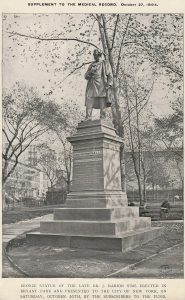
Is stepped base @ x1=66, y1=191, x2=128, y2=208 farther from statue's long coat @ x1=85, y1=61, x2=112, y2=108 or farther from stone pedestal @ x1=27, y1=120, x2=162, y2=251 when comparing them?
statue's long coat @ x1=85, y1=61, x2=112, y2=108

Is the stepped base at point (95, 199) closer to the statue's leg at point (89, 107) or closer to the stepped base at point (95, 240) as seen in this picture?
the stepped base at point (95, 240)

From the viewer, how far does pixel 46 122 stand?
73.9ft

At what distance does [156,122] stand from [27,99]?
23.6 ft

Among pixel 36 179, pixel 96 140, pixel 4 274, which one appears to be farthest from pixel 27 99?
pixel 36 179

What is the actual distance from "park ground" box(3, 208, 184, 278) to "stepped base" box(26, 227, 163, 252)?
15 centimetres

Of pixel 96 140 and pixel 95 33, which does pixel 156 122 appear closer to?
pixel 95 33

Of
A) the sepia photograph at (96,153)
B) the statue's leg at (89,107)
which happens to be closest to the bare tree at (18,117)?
the sepia photograph at (96,153)

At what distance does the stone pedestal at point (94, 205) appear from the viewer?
8927 mm

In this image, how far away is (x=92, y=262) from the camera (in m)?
7.79

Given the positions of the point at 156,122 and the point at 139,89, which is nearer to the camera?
the point at 139,89

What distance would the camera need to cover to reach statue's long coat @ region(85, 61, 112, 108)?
1091 centimetres

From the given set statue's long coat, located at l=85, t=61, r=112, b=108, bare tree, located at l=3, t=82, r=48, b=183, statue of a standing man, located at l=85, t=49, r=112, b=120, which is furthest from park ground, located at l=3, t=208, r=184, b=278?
bare tree, located at l=3, t=82, r=48, b=183

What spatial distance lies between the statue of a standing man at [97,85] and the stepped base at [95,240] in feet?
11.6

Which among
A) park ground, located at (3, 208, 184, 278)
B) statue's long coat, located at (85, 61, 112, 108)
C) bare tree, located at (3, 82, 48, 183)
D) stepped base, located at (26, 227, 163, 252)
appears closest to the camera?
park ground, located at (3, 208, 184, 278)
